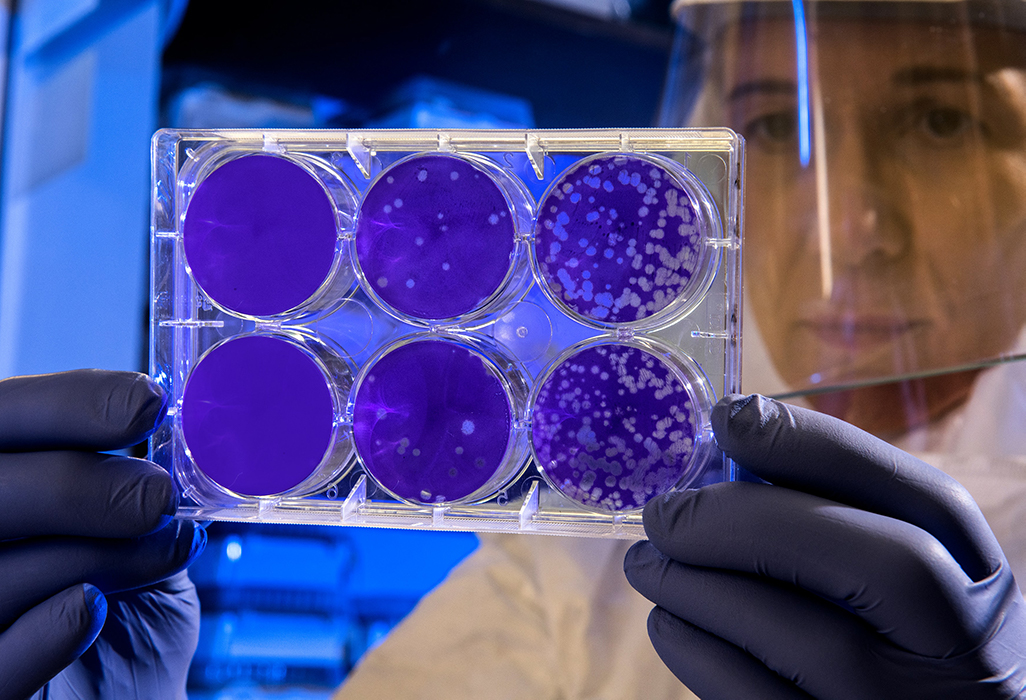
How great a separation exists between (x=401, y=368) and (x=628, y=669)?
903mm

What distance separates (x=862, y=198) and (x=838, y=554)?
0.87 metres

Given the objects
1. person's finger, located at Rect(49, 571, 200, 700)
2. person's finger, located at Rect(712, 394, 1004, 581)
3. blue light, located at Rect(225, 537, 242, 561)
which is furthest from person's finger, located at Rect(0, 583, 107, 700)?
blue light, located at Rect(225, 537, 242, 561)

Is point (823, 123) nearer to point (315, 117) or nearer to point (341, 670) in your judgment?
point (315, 117)

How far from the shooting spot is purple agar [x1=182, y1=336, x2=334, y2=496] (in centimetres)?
91

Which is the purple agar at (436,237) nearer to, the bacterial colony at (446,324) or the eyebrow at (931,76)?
the bacterial colony at (446,324)

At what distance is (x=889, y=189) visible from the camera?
129cm

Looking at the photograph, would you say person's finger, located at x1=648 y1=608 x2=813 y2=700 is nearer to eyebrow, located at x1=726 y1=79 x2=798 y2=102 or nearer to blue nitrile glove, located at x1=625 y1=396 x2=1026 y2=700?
blue nitrile glove, located at x1=625 y1=396 x2=1026 y2=700

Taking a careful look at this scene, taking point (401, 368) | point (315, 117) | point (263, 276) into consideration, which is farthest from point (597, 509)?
point (315, 117)

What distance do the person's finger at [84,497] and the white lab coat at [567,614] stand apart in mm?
713

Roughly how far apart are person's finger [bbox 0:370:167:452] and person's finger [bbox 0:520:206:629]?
0.16 m

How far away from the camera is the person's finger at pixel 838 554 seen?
73 centimetres

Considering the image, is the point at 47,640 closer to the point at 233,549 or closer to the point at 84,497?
the point at 84,497

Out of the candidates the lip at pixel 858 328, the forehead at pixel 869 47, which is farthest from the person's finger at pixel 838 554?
the forehead at pixel 869 47

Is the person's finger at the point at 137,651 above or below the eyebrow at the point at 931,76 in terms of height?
below
